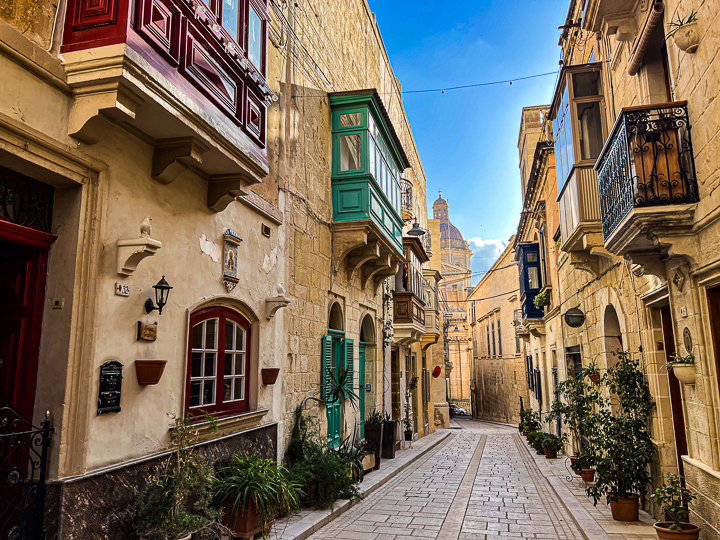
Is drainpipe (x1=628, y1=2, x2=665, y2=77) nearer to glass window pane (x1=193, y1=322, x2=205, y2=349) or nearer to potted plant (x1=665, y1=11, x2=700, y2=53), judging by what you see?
potted plant (x1=665, y1=11, x2=700, y2=53)

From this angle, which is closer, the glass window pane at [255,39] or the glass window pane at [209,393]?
the glass window pane at [209,393]

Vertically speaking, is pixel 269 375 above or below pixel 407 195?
below

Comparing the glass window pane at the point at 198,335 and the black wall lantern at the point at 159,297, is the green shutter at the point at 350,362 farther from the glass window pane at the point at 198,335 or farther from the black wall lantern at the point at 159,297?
the black wall lantern at the point at 159,297

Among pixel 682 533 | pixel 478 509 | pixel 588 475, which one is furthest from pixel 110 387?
pixel 588 475

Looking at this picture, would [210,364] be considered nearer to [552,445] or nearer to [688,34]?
[688,34]

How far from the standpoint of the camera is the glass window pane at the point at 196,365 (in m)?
5.58

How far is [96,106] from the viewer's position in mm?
3857

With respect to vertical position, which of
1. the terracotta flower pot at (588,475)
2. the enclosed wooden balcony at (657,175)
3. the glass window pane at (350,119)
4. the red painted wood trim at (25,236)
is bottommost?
the terracotta flower pot at (588,475)

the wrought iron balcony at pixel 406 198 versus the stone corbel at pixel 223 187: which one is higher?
the wrought iron balcony at pixel 406 198

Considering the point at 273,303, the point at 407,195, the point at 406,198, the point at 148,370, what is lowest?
the point at 148,370

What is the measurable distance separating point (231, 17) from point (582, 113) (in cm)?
628

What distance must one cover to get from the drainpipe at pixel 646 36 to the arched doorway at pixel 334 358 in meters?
6.51

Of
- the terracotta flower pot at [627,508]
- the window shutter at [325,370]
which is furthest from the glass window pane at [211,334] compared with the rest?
the terracotta flower pot at [627,508]

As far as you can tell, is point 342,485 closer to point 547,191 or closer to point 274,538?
point 274,538
